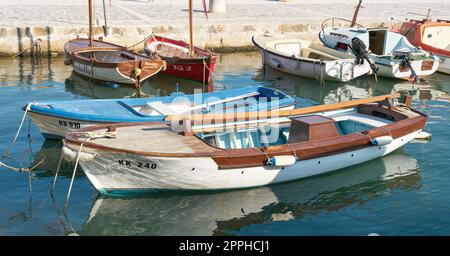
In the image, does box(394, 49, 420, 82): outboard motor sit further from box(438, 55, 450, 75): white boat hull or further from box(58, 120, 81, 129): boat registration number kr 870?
box(58, 120, 81, 129): boat registration number kr 870

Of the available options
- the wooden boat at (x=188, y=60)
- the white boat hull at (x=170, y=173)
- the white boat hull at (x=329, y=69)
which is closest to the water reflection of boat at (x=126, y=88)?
the wooden boat at (x=188, y=60)

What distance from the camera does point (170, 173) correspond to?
14461 mm

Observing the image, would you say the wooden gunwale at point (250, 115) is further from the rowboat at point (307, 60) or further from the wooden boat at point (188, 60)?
the wooden boat at point (188, 60)

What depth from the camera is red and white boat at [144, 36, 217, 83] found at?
88.0ft

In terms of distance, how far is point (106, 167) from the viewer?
14.3m

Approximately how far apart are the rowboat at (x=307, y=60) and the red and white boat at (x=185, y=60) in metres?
3.78

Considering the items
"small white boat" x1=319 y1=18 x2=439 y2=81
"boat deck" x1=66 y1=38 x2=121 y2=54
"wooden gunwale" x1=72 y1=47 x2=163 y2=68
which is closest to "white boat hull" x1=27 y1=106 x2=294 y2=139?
"wooden gunwale" x1=72 y1=47 x2=163 y2=68

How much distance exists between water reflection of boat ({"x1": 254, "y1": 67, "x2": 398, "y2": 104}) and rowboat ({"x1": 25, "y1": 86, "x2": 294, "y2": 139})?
5.60 metres

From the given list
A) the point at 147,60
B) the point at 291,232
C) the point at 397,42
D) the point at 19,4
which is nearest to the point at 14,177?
the point at 291,232

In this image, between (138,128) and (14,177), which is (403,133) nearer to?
(138,128)

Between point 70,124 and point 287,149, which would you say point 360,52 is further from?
point 70,124

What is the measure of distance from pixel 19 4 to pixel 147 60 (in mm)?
17917

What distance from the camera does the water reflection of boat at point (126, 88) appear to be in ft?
85.4

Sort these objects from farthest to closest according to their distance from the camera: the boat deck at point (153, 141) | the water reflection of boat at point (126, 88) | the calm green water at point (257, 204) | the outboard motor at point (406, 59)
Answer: the outboard motor at point (406, 59)
the water reflection of boat at point (126, 88)
the boat deck at point (153, 141)
the calm green water at point (257, 204)
